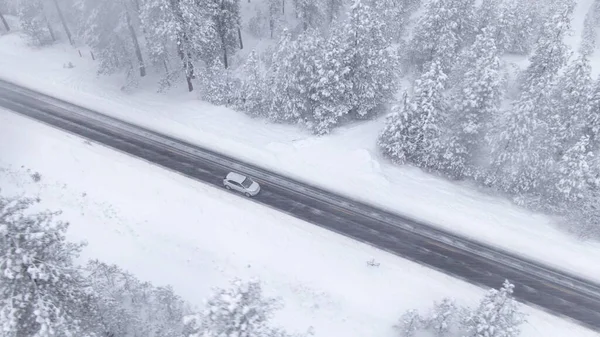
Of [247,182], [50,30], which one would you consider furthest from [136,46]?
[247,182]

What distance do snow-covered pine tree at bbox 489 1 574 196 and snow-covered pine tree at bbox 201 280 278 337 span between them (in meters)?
21.7

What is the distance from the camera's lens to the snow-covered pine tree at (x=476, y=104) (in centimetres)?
2620

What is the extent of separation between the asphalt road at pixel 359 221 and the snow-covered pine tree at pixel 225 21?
13296mm

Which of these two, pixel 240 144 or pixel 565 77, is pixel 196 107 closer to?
pixel 240 144

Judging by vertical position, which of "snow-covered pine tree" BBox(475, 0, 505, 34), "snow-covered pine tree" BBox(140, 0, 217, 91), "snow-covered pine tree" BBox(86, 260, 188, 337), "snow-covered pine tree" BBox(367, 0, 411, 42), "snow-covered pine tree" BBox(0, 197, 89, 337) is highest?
"snow-covered pine tree" BBox(140, 0, 217, 91)

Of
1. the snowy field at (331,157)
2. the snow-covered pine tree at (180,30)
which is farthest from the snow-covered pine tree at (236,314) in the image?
the snow-covered pine tree at (180,30)

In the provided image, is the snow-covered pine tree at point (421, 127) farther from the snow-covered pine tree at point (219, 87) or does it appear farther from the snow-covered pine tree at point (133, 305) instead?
the snow-covered pine tree at point (133, 305)

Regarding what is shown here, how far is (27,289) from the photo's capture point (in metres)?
13.7

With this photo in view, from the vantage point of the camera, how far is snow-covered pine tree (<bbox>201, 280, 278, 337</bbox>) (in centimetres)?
1207

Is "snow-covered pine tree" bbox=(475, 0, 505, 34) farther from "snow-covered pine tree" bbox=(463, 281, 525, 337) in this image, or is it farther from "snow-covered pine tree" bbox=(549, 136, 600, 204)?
"snow-covered pine tree" bbox=(463, 281, 525, 337)

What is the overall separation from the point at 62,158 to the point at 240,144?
1345 centimetres

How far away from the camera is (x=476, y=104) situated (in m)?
26.8

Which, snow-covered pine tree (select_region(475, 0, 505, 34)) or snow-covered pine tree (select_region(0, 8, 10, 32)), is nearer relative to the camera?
snow-covered pine tree (select_region(475, 0, 505, 34))

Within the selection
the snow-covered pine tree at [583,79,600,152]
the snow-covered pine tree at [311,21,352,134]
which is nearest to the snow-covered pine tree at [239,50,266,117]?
the snow-covered pine tree at [311,21,352,134]
